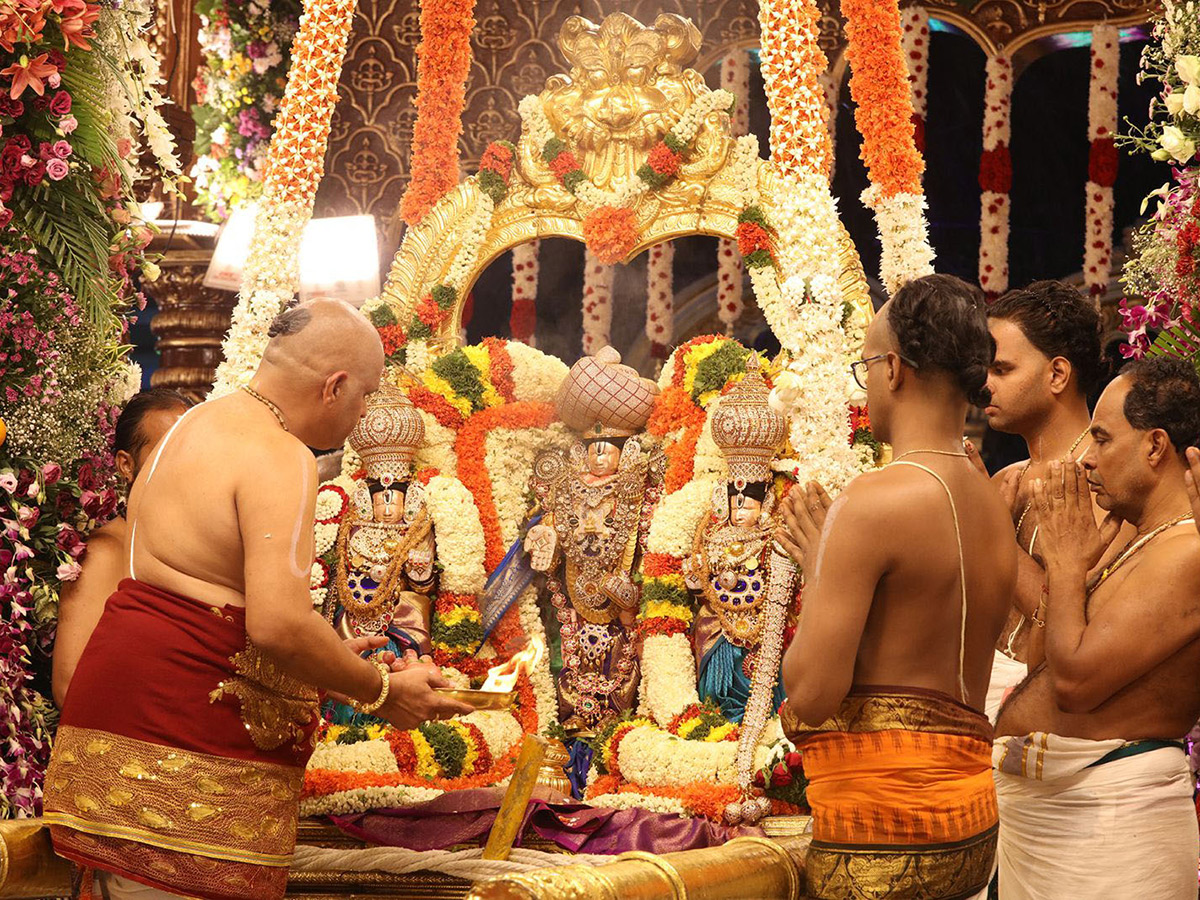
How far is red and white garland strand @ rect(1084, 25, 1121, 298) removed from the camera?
33.0 feet

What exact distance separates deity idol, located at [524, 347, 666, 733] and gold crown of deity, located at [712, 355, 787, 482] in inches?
16.4

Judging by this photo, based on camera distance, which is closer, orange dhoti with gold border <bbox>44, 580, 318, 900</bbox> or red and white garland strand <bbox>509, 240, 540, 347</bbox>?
orange dhoti with gold border <bbox>44, 580, 318, 900</bbox>

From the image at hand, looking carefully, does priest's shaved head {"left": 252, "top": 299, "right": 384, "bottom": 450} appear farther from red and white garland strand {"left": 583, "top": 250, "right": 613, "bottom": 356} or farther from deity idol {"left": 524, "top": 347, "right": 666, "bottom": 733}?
red and white garland strand {"left": 583, "top": 250, "right": 613, "bottom": 356}

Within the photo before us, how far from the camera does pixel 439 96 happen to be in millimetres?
6863

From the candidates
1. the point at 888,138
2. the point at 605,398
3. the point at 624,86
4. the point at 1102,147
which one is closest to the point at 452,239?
the point at 624,86

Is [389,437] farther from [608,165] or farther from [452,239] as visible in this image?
[608,165]

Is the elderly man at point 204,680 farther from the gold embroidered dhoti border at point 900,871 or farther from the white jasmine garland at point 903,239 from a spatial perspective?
the white jasmine garland at point 903,239

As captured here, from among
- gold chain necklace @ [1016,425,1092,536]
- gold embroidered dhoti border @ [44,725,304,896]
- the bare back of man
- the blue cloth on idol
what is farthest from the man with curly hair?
gold embroidered dhoti border @ [44,725,304,896]

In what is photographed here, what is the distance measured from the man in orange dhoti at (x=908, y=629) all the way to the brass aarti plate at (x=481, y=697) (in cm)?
111

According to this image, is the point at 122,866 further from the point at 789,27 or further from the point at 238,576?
the point at 789,27

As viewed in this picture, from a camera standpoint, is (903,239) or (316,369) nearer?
(316,369)

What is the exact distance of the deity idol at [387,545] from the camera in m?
5.88

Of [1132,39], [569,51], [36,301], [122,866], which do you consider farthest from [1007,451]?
[122,866]

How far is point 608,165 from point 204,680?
3822 millimetres
